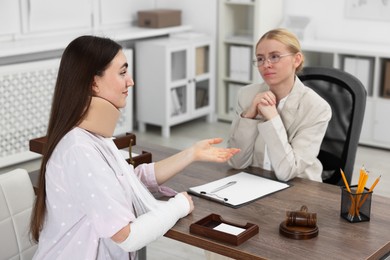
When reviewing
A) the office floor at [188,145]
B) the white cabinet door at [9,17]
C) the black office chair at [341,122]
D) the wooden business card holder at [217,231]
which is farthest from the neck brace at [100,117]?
the white cabinet door at [9,17]

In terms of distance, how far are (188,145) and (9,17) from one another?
169cm

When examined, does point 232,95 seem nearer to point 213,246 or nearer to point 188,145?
point 188,145

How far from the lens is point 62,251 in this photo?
1919 millimetres

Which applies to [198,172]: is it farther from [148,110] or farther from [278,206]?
[148,110]

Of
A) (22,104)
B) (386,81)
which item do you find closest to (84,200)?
(22,104)

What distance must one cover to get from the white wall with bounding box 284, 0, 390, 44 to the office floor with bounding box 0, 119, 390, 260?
93 cm

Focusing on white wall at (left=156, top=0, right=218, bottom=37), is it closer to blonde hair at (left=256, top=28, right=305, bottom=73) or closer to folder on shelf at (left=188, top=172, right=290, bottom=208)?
blonde hair at (left=256, top=28, right=305, bottom=73)

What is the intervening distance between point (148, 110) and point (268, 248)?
13.5 feet

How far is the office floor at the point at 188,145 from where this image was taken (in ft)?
11.7

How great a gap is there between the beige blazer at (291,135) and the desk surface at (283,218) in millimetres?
104

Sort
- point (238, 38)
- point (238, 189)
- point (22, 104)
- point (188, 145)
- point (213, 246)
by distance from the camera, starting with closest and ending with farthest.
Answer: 1. point (213, 246)
2. point (238, 189)
3. point (22, 104)
4. point (188, 145)
5. point (238, 38)

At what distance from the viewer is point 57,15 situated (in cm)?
531

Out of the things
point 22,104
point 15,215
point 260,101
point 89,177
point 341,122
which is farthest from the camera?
point 22,104

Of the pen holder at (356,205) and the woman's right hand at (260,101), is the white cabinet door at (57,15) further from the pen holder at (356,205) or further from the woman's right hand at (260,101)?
the pen holder at (356,205)
